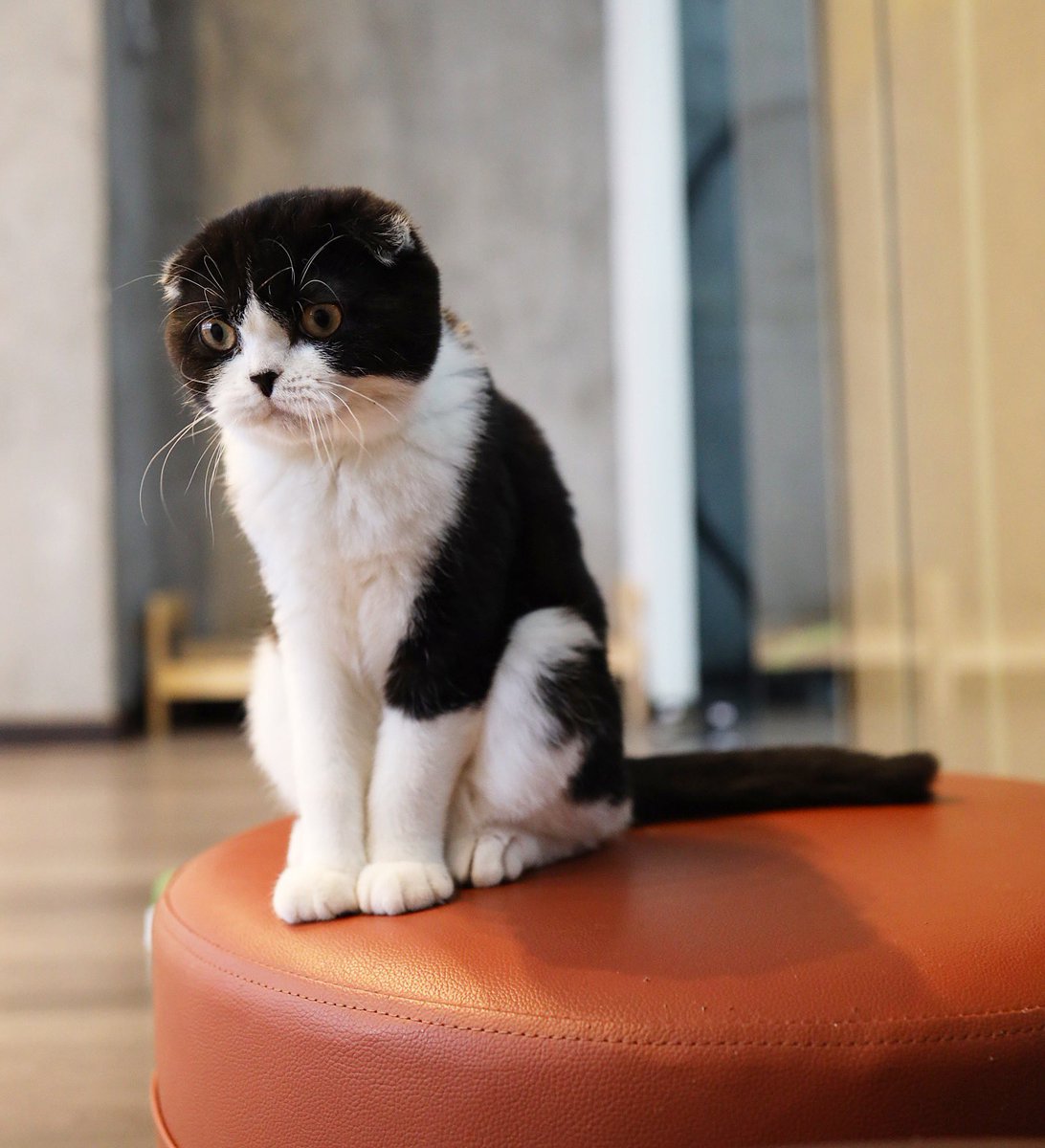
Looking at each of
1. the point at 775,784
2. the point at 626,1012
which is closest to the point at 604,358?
the point at 775,784

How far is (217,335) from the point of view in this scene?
3.01 ft

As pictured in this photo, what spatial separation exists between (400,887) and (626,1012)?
0.24m

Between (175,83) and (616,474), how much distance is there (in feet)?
7.53

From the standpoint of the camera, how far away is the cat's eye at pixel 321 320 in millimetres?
884

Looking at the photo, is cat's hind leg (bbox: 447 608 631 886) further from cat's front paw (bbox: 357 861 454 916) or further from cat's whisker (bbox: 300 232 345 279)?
cat's whisker (bbox: 300 232 345 279)

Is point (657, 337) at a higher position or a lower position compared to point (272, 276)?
higher

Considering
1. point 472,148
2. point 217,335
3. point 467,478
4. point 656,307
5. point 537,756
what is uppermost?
point 472,148

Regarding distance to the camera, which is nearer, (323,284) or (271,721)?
(323,284)

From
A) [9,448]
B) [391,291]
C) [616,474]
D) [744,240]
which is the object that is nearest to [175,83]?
[9,448]

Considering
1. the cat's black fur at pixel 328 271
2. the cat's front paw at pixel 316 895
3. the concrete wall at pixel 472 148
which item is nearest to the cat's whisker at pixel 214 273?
the cat's black fur at pixel 328 271

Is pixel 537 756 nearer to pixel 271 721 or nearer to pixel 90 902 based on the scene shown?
pixel 271 721

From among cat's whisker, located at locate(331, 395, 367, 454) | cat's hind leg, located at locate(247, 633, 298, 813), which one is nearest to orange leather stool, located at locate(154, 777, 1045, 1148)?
cat's hind leg, located at locate(247, 633, 298, 813)

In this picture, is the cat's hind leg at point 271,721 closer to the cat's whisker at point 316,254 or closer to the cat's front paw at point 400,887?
the cat's front paw at point 400,887

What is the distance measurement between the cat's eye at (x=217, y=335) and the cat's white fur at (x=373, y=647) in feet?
0.05
